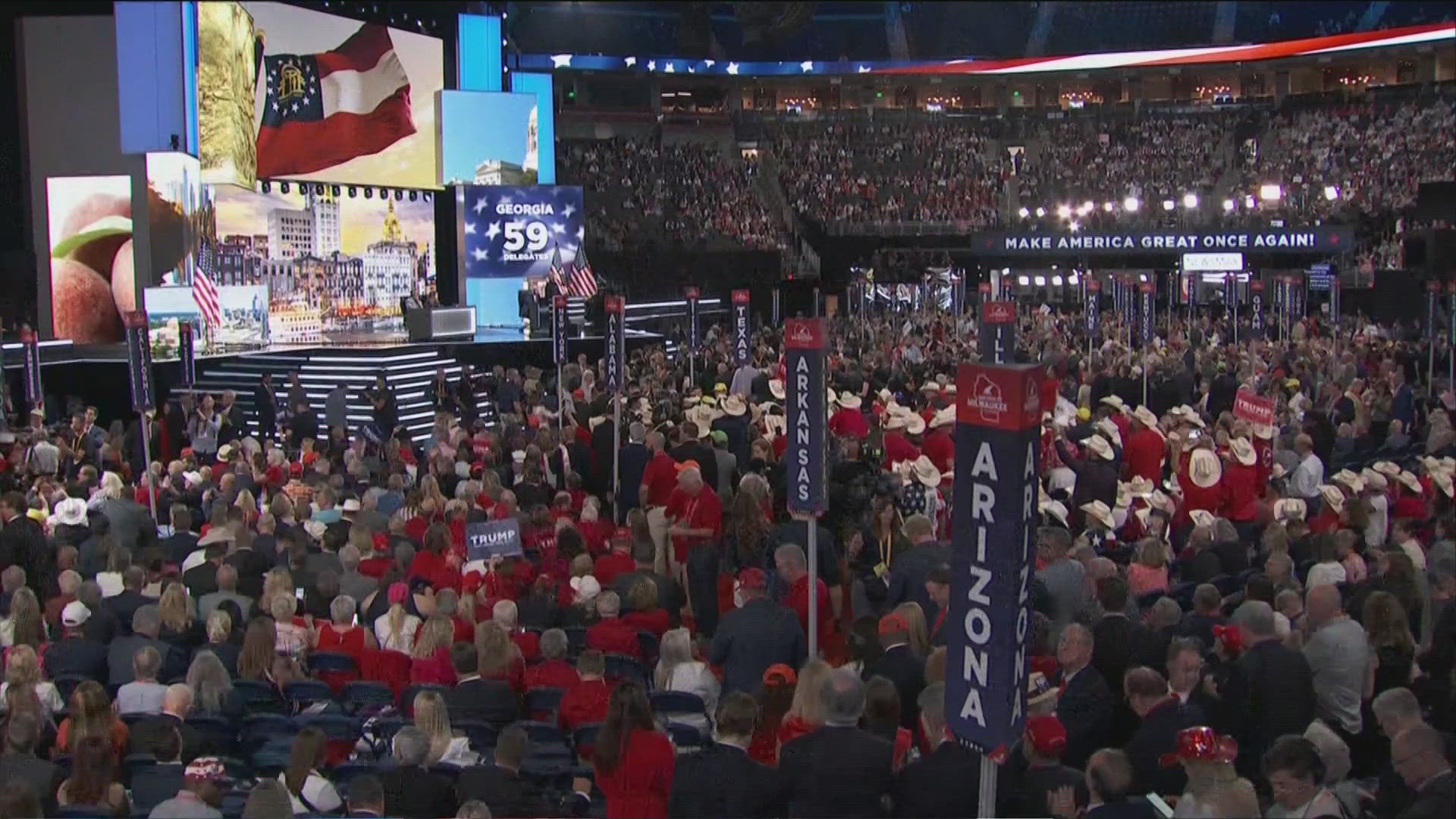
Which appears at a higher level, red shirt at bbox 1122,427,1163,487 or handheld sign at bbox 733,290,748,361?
handheld sign at bbox 733,290,748,361

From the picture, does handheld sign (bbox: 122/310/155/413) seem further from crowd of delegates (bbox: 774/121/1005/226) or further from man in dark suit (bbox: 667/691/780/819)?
crowd of delegates (bbox: 774/121/1005/226)

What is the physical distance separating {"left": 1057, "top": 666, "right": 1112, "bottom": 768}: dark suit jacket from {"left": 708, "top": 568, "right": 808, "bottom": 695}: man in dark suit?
1.39 m

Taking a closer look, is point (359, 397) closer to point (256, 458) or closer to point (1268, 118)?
point (256, 458)

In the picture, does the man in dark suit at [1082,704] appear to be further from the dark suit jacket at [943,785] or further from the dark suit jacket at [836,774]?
the dark suit jacket at [836,774]

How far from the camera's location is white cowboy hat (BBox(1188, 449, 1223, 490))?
35.7 ft

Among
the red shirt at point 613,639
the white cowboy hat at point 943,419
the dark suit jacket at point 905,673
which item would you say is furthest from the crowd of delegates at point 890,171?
the dark suit jacket at point 905,673

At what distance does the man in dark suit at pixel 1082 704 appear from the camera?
20.6 ft

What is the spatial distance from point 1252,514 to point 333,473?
789 cm

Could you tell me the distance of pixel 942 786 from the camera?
535cm

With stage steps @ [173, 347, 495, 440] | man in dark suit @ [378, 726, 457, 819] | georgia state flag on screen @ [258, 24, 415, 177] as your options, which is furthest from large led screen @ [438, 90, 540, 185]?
man in dark suit @ [378, 726, 457, 819]

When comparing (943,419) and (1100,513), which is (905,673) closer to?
(1100,513)

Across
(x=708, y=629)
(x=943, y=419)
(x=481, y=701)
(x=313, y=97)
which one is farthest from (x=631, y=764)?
(x=313, y=97)

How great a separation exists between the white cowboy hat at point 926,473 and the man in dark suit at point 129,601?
5.76 metres

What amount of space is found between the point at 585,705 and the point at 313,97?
22668 millimetres
